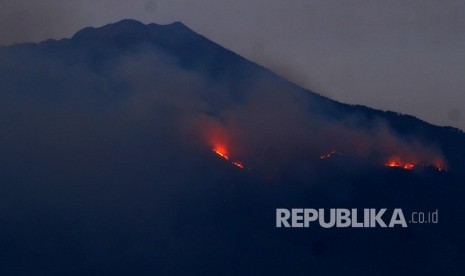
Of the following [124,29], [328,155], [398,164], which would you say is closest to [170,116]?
[124,29]

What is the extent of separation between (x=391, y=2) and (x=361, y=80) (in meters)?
0.52

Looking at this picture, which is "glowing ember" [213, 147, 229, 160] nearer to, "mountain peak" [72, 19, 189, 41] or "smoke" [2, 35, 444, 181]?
"smoke" [2, 35, 444, 181]

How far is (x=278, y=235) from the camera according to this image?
15.3 ft

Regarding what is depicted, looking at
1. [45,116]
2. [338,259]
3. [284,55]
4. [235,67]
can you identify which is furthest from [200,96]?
[338,259]

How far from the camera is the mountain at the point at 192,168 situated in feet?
15.3

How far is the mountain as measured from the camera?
466cm

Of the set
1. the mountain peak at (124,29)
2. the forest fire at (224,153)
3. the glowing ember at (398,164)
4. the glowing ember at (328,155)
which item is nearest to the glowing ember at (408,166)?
the glowing ember at (398,164)

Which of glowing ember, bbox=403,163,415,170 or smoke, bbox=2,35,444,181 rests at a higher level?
smoke, bbox=2,35,444,181

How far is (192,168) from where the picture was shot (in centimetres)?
470

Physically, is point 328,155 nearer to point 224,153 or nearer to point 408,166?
point 408,166

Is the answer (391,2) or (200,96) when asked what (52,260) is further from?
(391,2)

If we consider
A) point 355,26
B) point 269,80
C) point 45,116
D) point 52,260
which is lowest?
point 52,260

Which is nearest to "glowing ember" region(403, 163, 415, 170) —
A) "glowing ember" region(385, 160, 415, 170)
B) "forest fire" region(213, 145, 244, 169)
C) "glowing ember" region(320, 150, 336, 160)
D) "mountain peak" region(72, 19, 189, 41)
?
"glowing ember" region(385, 160, 415, 170)

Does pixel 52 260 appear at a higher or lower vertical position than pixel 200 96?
lower
